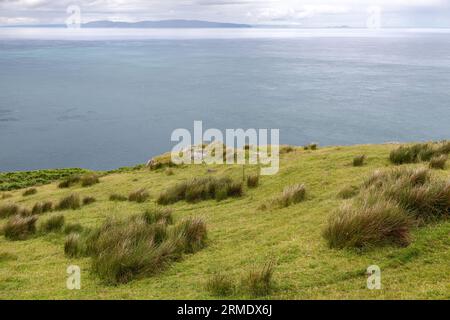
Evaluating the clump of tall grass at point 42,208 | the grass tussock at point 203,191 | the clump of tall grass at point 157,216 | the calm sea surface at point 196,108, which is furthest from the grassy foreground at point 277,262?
the calm sea surface at point 196,108

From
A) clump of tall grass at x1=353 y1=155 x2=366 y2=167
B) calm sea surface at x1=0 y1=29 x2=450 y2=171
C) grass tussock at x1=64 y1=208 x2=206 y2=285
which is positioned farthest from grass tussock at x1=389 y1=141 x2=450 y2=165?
calm sea surface at x1=0 y1=29 x2=450 y2=171

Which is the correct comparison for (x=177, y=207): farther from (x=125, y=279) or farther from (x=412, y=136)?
(x=412, y=136)

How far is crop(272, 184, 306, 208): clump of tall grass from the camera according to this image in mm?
10007

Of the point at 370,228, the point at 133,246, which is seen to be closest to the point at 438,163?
the point at 370,228

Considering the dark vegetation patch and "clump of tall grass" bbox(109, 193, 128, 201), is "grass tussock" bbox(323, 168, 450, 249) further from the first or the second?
the dark vegetation patch

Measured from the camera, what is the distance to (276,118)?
8356 cm

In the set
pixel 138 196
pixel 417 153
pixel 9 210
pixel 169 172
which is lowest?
pixel 169 172

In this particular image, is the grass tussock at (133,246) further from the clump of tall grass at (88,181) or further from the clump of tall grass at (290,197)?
the clump of tall grass at (88,181)

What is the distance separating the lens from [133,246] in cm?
700

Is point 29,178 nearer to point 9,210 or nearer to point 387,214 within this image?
point 9,210

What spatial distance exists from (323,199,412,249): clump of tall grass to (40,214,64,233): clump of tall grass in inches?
285

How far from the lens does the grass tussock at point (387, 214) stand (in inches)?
262

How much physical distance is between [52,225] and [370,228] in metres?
8.10
